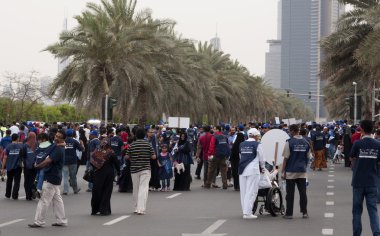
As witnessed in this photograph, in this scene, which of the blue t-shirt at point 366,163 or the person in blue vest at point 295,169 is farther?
the person in blue vest at point 295,169

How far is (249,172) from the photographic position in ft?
49.9

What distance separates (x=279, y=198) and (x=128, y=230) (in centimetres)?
379

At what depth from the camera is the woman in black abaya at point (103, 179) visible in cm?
1567

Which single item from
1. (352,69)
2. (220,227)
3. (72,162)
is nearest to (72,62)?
(352,69)

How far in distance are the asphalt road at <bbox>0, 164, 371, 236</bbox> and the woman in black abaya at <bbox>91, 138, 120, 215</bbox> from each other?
267mm

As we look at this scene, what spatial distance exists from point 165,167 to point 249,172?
6897mm

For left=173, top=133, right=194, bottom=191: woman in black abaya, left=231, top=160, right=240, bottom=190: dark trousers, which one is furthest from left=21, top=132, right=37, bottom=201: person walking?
left=231, top=160, right=240, bottom=190: dark trousers

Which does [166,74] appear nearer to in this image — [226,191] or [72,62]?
[72,62]

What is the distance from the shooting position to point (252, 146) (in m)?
15.3

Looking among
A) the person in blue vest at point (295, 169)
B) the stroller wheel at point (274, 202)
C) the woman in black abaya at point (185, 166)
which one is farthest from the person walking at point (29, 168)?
the person in blue vest at point (295, 169)

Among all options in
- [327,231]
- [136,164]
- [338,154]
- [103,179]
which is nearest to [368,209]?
[327,231]

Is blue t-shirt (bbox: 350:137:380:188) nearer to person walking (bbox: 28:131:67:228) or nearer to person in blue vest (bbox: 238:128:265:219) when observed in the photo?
person in blue vest (bbox: 238:128:265:219)

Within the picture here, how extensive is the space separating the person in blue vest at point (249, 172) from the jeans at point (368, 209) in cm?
349

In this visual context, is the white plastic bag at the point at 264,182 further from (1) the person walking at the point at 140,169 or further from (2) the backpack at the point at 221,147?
(2) the backpack at the point at 221,147
